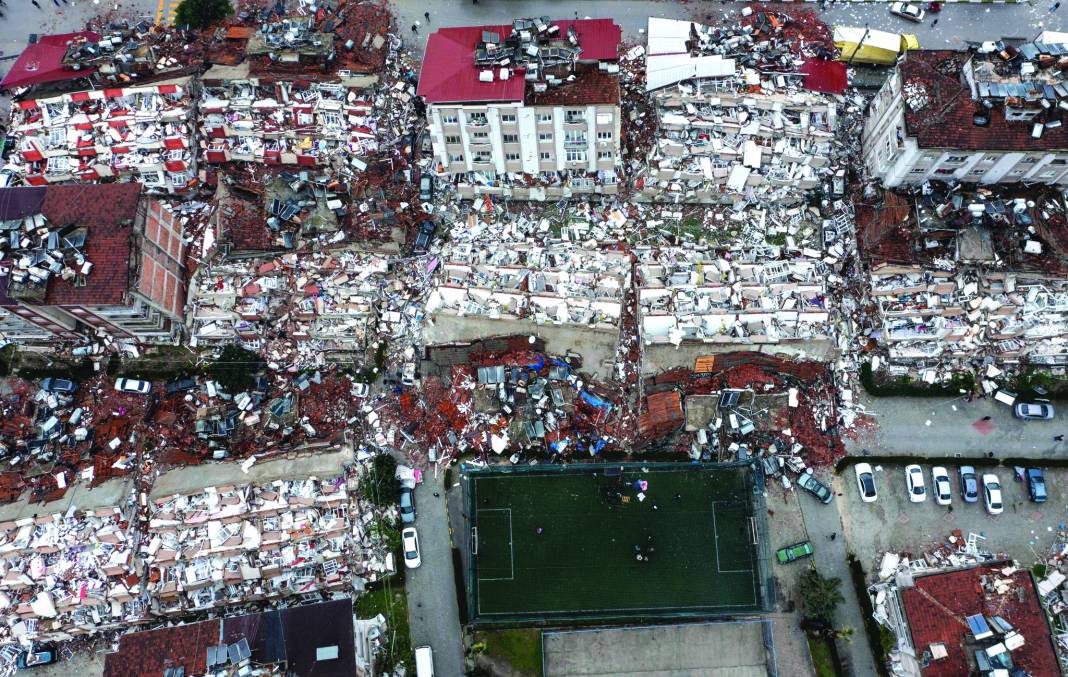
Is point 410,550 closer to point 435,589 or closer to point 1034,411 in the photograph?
point 435,589

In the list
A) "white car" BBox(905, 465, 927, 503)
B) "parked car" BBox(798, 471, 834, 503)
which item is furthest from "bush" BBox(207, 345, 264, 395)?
"white car" BBox(905, 465, 927, 503)

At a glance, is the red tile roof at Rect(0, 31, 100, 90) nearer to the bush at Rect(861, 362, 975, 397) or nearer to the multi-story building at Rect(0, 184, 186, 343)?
the multi-story building at Rect(0, 184, 186, 343)

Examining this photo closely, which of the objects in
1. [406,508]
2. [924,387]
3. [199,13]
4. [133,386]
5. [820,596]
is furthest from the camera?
[199,13]

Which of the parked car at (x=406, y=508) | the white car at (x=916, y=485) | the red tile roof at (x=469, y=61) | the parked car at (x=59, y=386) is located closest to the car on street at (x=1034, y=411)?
the white car at (x=916, y=485)

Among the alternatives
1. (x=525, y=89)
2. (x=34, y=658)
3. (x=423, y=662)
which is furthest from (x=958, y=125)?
(x=34, y=658)

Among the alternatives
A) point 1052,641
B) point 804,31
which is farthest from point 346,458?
point 804,31

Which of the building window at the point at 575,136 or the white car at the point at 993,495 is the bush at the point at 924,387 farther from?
the building window at the point at 575,136

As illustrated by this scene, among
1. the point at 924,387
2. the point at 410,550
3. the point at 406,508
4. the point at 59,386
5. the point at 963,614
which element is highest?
the point at 59,386
